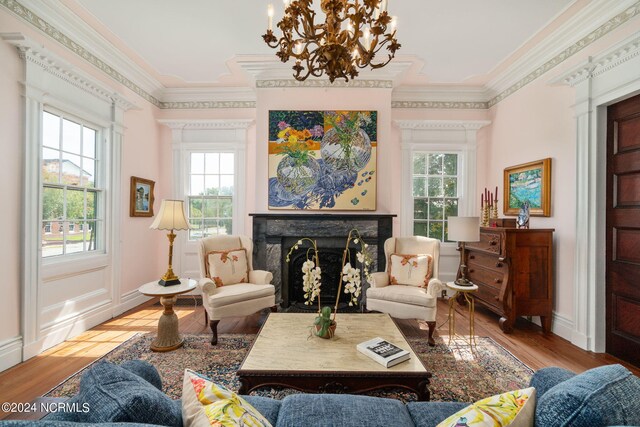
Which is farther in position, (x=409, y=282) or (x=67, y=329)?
(x=409, y=282)

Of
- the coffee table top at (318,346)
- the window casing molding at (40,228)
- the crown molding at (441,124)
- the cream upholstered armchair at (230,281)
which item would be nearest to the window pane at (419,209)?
the crown molding at (441,124)

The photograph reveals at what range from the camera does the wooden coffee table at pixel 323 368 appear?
1.72 metres

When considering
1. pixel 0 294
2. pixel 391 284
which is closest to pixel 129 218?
pixel 0 294

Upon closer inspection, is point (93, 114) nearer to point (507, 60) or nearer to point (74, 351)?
point (74, 351)

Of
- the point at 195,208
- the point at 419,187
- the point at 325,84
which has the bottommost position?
the point at 195,208

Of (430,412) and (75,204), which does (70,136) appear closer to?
(75,204)

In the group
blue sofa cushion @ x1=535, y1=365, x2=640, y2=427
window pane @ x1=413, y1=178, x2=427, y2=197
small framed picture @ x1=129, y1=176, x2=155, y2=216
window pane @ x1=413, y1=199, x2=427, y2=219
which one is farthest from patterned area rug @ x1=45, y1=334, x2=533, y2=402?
window pane @ x1=413, y1=178, x2=427, y2=197

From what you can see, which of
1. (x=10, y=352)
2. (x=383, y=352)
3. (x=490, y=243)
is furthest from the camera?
(x=490, y=243)

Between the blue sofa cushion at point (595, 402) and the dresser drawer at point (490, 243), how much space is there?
2.61m

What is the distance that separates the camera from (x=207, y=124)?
4.44m

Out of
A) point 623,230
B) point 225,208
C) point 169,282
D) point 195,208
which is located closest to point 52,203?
point 169,282

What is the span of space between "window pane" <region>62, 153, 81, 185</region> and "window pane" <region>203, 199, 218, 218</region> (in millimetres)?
1619

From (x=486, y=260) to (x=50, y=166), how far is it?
4811mm

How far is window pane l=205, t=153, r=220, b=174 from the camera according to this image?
4520 mm
